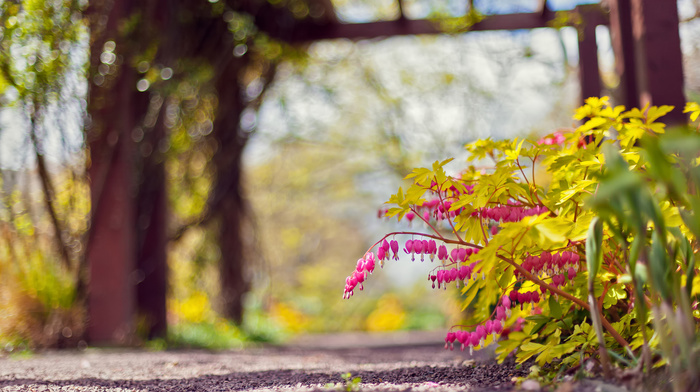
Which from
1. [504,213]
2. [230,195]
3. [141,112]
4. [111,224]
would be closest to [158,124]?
[141,112]

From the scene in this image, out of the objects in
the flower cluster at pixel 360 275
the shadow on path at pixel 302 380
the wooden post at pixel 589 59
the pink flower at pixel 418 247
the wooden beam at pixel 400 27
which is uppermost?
the wooden beam at pixel 400 27

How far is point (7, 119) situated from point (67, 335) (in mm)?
1387

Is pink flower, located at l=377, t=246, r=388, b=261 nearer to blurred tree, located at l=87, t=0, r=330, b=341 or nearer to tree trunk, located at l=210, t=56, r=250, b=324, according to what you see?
blurred tree, located at l=87, t=0, r=330, b=341

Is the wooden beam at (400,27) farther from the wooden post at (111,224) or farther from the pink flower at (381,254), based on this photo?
the pink flower at (381,254)

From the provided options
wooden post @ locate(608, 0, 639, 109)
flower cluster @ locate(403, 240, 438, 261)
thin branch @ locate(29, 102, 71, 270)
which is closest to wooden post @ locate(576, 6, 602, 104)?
wooden post @ locate(608, 0, 639, 109)

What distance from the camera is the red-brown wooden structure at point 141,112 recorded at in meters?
2.63

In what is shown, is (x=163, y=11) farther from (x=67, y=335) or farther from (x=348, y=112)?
(x=348, y=112)

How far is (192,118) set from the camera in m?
4.70

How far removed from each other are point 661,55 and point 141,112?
3270 mm

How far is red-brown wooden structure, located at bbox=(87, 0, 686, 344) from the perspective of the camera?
2631mm

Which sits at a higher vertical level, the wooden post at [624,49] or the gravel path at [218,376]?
the wooden post at [624,49]

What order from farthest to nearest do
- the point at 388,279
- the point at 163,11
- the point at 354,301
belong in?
the point at 388,279, the point at 354,301, the point at 163,11

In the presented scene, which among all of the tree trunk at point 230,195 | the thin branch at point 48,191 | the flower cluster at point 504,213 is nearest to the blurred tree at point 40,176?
the thin branch at point 48,191

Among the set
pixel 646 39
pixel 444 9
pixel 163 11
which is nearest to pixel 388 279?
pixel 444 9
